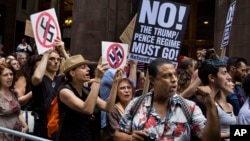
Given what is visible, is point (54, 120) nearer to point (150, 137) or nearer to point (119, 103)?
point (119, 103)

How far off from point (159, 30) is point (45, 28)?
2.09m

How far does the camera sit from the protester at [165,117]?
11.7ft

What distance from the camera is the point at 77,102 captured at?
4.80m

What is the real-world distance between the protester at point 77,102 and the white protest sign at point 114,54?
67.1 inches

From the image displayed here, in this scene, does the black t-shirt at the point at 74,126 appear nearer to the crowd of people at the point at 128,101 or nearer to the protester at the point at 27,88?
the crowd of people at the point at 128,101

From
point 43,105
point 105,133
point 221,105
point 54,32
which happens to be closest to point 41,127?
point 43,105

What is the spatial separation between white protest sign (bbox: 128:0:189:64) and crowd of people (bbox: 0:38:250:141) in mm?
464

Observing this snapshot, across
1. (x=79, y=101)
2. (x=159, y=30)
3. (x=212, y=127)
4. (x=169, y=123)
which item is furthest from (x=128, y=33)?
(x=212, y=127)

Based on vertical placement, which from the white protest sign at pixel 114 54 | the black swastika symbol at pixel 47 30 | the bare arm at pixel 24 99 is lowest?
the bare arm at pixel 24 99

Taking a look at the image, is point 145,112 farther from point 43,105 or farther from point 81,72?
point 43,105

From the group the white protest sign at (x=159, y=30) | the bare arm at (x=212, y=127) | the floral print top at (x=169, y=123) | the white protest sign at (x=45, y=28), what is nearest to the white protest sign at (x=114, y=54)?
the white protest sign at (x=159, y=30)

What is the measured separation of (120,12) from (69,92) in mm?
10967

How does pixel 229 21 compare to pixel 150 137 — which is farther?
pixel 229 21

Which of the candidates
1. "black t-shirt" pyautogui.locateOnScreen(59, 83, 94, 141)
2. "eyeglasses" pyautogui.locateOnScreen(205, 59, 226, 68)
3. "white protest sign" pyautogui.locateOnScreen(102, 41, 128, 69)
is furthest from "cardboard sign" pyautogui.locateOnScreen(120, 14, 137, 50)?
"eyeglasses" pyautogui.locateOnScreen(205, 59, 226, 68)
